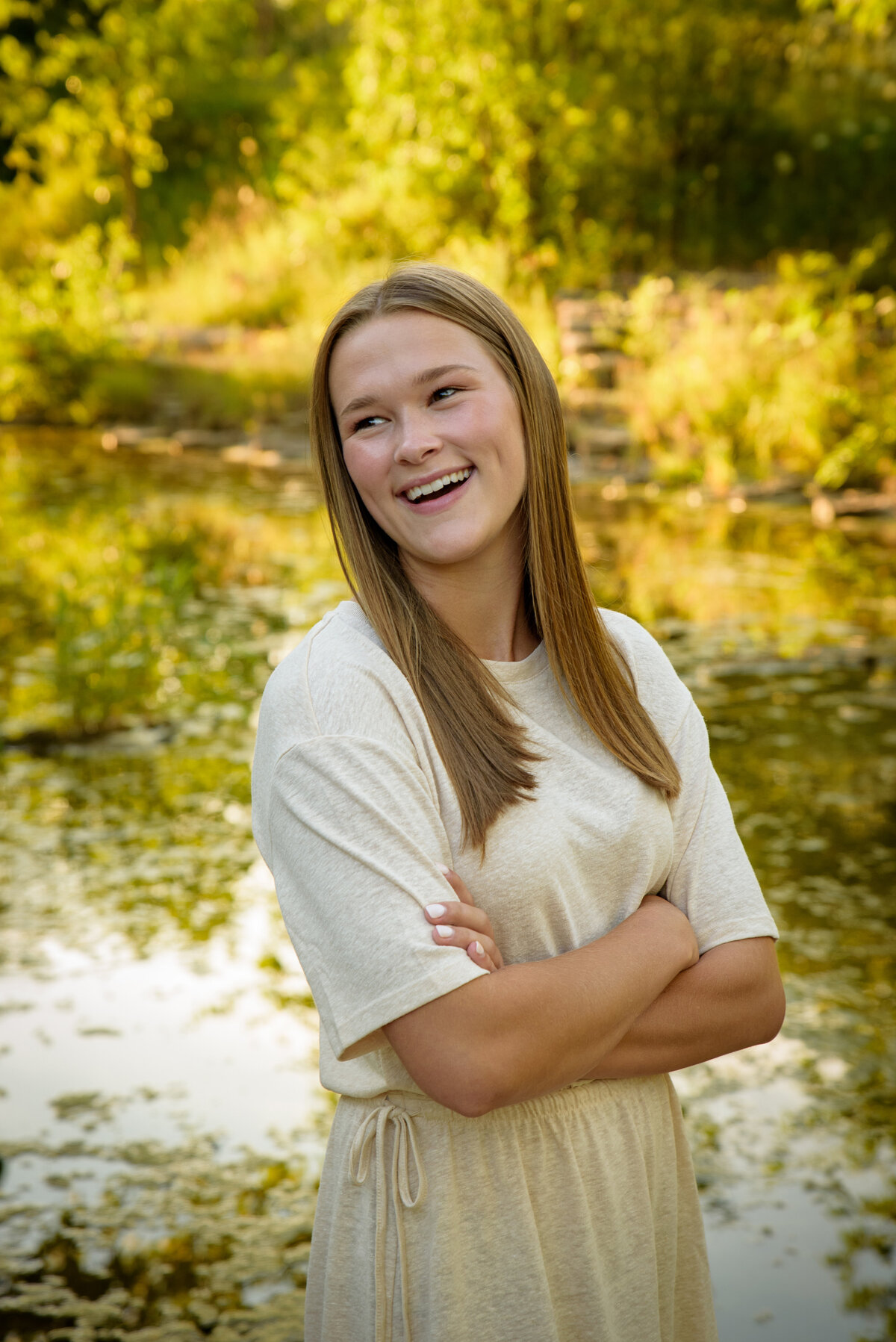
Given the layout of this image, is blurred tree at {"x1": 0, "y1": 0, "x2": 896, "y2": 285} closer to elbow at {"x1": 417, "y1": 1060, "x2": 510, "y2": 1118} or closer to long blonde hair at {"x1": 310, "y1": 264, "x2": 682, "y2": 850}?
long blonde hair at {"x1": 310, "y1": 264, "x2": 682, "y2": 850}

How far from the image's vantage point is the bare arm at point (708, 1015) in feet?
4.66

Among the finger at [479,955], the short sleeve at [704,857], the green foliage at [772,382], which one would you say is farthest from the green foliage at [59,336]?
the finger at [479,955]

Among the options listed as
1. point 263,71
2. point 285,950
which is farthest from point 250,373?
point 263,71

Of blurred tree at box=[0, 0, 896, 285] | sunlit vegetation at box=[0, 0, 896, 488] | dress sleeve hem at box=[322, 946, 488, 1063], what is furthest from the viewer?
blurred tree at box=[0, 0, 896, 285]

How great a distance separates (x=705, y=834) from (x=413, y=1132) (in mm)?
497

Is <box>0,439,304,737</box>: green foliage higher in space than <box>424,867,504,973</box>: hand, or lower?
higher

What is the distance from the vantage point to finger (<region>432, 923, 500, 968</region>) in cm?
124

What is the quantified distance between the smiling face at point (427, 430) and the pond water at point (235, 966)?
0.43 meters

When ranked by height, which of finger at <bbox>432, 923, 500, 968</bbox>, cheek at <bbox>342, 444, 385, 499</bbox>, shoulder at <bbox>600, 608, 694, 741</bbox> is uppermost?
cheek at <bbox>342, 444, 385, 499</bbox>

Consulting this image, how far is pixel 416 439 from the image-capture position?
1.44m

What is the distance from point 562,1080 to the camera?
1.31m

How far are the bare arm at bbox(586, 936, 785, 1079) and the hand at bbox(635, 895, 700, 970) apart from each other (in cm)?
3

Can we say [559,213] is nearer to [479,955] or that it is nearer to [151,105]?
[151,105]

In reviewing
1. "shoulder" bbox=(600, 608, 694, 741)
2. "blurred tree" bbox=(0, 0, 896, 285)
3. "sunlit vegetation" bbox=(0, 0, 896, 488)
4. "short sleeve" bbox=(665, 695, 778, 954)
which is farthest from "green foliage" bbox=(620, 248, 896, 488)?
"short sleeve" bbox=(665, 695, 778, 954)
